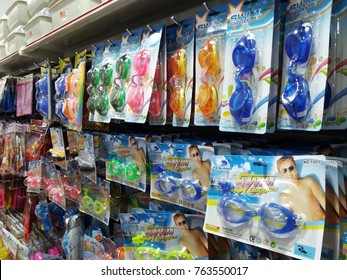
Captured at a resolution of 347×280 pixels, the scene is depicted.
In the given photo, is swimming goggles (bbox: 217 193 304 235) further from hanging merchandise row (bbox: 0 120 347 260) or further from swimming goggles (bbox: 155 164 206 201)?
swimming goggles (bbox: 155 164 206 201)

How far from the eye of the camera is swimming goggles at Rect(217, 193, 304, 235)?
1.84 feet

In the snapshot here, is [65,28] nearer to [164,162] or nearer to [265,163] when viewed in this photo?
[164,162]

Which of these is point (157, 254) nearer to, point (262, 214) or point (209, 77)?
point (262, 214)

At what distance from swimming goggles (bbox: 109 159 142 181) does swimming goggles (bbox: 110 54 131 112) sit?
0.70 ft

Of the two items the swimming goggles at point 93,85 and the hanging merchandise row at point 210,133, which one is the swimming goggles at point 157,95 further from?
the swimming goggles at point 93,85

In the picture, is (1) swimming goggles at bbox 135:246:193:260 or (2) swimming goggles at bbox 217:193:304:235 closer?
(2) swimming goggles at bbox 217:193:304:235

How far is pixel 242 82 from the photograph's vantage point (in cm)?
64

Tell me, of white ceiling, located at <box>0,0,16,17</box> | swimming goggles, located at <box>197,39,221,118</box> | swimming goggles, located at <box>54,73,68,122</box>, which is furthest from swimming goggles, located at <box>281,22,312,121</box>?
white ceiling, located at <box>0,0,16,17</box>

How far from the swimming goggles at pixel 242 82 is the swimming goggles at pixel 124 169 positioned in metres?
0.47

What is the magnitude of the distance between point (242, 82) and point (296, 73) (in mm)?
114

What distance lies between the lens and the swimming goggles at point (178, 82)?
80cm

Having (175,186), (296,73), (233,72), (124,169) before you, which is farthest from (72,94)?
(296,73)
